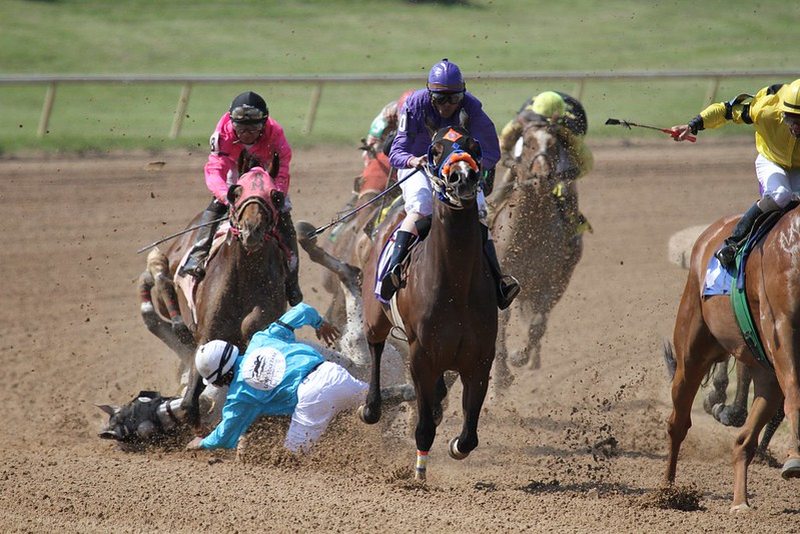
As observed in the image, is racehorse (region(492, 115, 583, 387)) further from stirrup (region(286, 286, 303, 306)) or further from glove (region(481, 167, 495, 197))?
stirrup (region(286, 286, 303, 306))

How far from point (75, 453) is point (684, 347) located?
14.2 feet

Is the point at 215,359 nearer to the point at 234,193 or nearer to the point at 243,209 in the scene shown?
the point at 243,209

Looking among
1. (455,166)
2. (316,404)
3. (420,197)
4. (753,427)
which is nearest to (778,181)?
(753,427)

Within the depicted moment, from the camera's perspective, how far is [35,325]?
12031 millimetres

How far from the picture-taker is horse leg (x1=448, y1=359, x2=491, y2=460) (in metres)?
7.42

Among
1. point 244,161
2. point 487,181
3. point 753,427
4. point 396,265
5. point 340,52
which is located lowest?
point 753,427

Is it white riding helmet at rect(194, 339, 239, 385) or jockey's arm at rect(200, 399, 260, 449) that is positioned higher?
white riding helmet at rect(194, 339, 239, 385)

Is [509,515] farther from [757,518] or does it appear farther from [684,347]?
[684,347]

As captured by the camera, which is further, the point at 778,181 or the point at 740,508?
the point at 778,181

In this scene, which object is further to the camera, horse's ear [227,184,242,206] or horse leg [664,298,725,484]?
horse's ear [227,184,242,206]

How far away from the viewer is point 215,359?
7871mm

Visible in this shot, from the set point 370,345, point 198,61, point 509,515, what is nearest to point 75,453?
point 370,345

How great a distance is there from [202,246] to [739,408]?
424 centimetres

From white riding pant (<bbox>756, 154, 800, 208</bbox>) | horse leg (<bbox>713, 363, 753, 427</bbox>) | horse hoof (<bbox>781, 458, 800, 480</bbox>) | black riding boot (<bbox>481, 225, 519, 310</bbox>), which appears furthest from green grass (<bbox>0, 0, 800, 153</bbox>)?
horse hoof (<bbox>781, 458, 800, 480</bbox>)
